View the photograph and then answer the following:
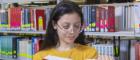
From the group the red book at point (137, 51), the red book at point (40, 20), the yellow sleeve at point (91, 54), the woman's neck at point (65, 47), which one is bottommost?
the red book at point (137, 51)

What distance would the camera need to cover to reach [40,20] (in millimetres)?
2508

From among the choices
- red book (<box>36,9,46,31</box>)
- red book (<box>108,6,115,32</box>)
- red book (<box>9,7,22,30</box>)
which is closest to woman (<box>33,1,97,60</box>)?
red book (<box>108,6,115,32</box>)

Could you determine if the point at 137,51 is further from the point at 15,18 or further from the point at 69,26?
the point at 15,18

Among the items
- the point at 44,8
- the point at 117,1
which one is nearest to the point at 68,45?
the point at 117,1

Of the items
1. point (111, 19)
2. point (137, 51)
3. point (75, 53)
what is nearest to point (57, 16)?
point (75, 53)

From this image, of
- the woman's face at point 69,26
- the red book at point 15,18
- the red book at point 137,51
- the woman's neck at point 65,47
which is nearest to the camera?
the woman's face at point 69,26

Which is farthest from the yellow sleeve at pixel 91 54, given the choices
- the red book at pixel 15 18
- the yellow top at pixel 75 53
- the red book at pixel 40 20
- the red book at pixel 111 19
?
the red book at pixel 15 18

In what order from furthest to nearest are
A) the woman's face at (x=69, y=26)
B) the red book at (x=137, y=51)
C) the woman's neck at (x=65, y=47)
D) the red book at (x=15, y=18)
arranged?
the red book at (x=15, y=18), the red book at (x=137, y=51), the woman's neck at (x=65, y=47), the woman's face at (x=69, y=26)

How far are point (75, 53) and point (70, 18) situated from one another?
184 mm

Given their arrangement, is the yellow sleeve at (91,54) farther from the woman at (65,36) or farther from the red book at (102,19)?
the red book at (102,19)

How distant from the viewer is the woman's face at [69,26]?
50.1 inches

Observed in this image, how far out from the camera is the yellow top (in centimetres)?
134

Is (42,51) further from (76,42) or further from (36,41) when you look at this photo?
(36,41)

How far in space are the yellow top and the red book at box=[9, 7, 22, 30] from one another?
1314 millimetres
